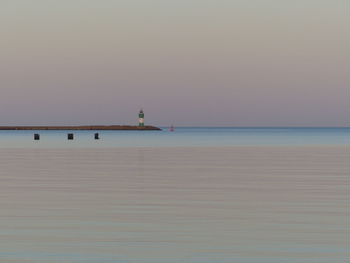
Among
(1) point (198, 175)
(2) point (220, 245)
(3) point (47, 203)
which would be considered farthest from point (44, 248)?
(1) point (198, 175)

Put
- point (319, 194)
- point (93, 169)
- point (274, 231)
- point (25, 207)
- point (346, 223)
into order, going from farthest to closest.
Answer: point (93, 169) → point (319, 194) → point (25, 207) → point (346, 223) → point (274, 231)

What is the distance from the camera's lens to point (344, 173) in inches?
1282

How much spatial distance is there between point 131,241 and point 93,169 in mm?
23122

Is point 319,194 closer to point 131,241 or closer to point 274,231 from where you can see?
point 274,231

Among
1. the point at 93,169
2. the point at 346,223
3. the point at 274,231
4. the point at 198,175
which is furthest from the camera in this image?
the point at 93,169

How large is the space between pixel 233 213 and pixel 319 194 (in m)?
5.63

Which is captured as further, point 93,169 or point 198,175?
point 93,169

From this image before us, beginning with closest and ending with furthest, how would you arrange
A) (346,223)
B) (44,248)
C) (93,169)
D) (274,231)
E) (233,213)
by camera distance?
(44,248), (274,231), (346,223), (233,213), (93,169)

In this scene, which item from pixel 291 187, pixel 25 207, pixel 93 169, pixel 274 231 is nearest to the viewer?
pixel 274 231

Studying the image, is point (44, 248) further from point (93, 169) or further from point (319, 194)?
point (93, 169)

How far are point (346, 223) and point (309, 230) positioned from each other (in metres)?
1.36

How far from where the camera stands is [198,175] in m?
31.5

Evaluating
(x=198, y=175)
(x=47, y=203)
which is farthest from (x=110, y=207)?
(x=198, y=175)

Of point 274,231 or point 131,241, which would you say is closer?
point 131,241
